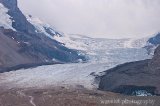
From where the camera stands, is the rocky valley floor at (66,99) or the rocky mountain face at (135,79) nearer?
the rocky valley floor at (66,99)

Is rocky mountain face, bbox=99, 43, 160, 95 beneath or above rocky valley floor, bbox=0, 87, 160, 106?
above

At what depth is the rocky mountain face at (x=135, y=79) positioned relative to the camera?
72556mm

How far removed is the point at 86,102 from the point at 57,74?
161ft

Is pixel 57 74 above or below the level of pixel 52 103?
above

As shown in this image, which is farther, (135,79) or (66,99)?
(135,79)

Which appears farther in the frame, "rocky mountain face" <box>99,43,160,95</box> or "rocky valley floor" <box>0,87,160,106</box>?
"rocky mountain face" <box>99,43,160,95</box>

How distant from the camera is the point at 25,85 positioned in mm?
89375

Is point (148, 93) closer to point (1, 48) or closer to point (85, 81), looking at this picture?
point (85, 81)

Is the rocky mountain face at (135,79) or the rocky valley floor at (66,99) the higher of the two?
the rocky mountain face at (135,79)

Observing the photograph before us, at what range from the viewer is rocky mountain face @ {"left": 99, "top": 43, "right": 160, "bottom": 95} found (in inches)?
2857

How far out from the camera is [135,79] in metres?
79.2

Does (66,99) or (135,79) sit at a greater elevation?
(135,79)

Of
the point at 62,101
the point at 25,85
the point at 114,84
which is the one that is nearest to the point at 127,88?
the point at 114,84

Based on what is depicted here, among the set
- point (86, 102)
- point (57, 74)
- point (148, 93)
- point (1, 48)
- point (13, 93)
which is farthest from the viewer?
point (1, 48)
